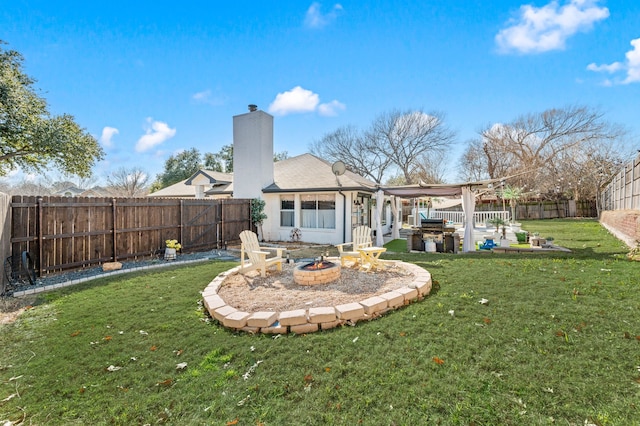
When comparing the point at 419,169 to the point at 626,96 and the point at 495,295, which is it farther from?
the point at 495,295

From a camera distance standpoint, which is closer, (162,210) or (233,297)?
(233,297)

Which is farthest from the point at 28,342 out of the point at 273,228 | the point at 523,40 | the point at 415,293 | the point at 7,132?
the point at 523,40

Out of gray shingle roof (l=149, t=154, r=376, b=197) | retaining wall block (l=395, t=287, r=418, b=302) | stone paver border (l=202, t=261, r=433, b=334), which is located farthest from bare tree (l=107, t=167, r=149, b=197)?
retaining wall block (l=395, t=287, r=418, b=302)

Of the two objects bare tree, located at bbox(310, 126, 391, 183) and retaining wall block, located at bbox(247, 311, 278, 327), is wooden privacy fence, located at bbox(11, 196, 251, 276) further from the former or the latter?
bare tree, located at bbox(310, 126, 391, 183)

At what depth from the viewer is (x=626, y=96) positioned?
17.2 metres

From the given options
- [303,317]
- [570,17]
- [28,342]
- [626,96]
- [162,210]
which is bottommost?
[28,342]

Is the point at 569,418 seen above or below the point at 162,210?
below

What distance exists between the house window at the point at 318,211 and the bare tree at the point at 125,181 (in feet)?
103

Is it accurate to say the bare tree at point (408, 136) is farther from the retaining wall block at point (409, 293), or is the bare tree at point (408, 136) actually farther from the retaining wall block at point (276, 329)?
the retaining wall block at point (276, 329)

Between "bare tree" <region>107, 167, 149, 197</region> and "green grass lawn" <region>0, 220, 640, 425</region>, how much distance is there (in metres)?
36.2

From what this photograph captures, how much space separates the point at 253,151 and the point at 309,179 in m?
2.62

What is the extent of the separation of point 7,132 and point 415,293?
14.9 m

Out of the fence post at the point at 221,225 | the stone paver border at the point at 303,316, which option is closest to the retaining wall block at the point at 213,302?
the stone paver border at the point at 303,316

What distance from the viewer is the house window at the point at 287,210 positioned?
12.0 metres
